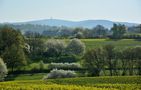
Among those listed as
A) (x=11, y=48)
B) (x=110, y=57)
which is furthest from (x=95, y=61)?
(x=11, y=48)

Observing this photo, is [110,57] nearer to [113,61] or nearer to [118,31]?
A: [113,61]

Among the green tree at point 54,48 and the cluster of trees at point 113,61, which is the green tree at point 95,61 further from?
the green tree at point 54,48

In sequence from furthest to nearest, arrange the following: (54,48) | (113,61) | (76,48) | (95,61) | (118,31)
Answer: (118,31), (76,48), (54,48), (113,61), (95,61)

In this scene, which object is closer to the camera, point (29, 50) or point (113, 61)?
point (113, 61)

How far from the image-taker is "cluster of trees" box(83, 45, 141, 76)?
2749 inches

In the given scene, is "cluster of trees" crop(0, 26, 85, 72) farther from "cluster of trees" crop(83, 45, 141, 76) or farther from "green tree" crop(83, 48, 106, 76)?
"cluster of trees" crop(83, 45, 141, 76)

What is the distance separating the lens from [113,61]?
237 ft

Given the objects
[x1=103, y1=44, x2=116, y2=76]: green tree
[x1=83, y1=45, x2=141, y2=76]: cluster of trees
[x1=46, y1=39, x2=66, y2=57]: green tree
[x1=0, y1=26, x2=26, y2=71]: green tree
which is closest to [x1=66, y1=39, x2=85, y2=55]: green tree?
[x1=46, y1=39, x2=66, y2=57]: green tree

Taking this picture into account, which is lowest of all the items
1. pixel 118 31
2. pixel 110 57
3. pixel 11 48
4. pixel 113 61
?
pixel 113 61

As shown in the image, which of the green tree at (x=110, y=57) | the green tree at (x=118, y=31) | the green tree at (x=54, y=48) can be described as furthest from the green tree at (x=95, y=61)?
the green tree at (x=118, y=31)

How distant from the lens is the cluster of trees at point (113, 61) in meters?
69.8

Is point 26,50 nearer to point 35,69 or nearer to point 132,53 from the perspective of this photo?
point 35,69

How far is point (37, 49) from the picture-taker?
98062 millimetres

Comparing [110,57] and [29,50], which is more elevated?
[110,57]
